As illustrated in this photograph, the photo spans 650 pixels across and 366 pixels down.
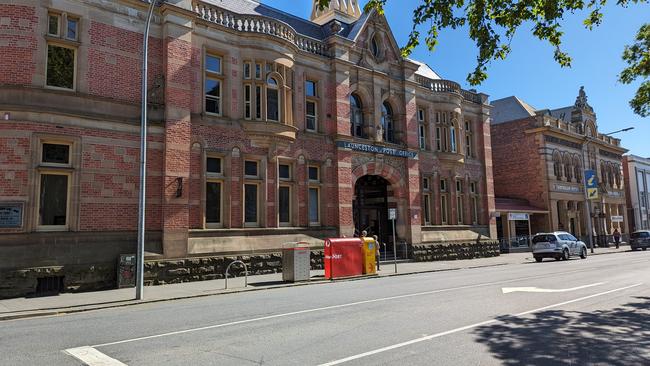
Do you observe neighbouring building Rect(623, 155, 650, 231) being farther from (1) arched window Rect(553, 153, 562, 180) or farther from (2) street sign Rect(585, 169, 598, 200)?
(2) street sign Rect(585, 169, 598, 200)

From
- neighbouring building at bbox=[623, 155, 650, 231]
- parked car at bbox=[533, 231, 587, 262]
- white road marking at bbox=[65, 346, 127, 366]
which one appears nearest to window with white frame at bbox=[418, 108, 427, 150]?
parked car at bbox=[533, 231, 587, 262]

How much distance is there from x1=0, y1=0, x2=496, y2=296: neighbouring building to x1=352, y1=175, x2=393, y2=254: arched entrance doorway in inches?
3.6

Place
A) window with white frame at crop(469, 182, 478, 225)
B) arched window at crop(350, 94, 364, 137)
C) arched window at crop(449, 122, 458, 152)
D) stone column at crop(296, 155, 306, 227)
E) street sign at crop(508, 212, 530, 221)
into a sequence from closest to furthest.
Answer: stone column at crop(296, 155, 306, 227) < arched window at crop(350, 94, 364, 137) < arched window at crop(449, 122, 458, 152) < window with white frame at crop(469, 182, 478, 225) < street sign at crop(508, 212, 530, 221)

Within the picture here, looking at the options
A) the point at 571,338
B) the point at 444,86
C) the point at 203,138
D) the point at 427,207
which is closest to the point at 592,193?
the point at 444,86

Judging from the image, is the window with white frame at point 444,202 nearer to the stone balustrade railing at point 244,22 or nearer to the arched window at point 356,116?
the arched window at point 356,116

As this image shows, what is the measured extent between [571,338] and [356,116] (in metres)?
19.0

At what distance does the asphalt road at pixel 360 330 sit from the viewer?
6.16 meters

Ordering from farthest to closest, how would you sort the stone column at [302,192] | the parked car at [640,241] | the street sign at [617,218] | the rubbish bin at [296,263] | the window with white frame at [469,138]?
1. the street sign at [617,218]
2. the parked car at [640,241]
3. the window with white frame at [469,138]
4. the stone column at [302,192]
5. the rubbish bin at [296,263]

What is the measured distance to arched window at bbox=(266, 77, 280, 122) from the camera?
2005 cm

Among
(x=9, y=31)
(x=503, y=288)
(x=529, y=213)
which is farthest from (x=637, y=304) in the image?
(x=529, y=213)

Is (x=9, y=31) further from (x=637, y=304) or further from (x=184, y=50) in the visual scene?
(x=637, y=304)

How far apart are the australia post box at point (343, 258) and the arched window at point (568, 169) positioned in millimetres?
31582

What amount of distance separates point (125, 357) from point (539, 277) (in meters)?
14.4

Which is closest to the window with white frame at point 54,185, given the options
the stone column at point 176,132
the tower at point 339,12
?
the stone column at point 176,132
